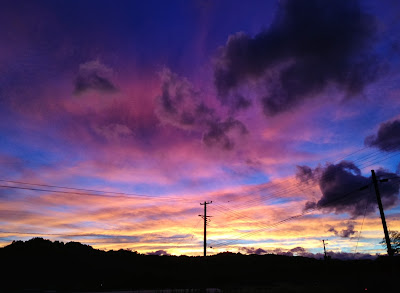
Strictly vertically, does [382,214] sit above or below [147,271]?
above

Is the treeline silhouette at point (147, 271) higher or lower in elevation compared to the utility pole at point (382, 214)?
lower

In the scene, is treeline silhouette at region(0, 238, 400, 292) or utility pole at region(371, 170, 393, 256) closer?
utility pole at region(371, 170, 393, 256)

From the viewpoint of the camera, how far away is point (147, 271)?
71.3 meters

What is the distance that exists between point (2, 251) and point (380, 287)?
313 ft

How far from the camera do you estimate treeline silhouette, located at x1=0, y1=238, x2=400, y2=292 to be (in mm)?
48094

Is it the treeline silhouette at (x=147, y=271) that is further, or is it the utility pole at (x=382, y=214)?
the treeline silhouette at (x=147, y=271)

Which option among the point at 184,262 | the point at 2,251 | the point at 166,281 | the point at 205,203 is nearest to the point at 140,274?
the point at 166,281

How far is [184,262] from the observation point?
81.5 m

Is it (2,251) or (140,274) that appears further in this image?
(2,251)

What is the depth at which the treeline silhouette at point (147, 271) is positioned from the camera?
158 feet

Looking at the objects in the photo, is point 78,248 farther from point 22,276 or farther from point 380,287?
point 380,287

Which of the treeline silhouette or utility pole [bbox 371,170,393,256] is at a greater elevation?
utility pole [bbox 371,170,393,256]

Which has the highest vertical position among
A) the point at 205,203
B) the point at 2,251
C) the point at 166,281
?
the point at 205,203

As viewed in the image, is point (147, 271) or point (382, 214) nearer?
point (382, 214)
